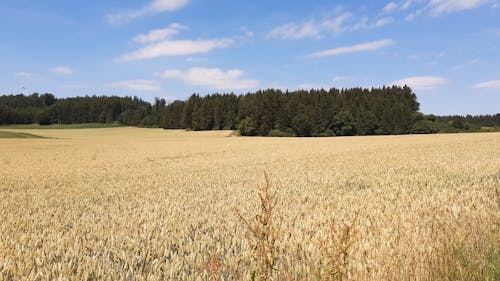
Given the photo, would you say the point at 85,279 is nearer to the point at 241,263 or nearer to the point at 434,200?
the point at 241,263

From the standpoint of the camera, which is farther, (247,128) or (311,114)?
(311,114)

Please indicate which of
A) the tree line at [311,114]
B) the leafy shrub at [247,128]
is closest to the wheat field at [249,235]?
the leafy shrub at [247,128]

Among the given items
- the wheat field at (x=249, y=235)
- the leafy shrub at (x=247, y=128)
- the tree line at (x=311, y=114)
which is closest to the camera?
the wheat field at (x=249, y=235)

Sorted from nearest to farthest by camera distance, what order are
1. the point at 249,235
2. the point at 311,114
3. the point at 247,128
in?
the point at 249,235 → the point at 247,128 → the point at 311,114

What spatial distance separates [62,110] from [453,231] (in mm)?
190876

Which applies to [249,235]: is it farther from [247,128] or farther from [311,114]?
[311,114]

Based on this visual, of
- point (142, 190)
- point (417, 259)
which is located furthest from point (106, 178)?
point (417, 259)

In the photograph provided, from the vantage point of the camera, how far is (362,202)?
23.9ft

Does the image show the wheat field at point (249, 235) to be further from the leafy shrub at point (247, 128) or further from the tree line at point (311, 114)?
the tree line at point (311, 114)

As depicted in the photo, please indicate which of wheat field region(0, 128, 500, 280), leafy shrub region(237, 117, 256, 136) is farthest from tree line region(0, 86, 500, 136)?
wheat field region(0, 128, 500, 280)

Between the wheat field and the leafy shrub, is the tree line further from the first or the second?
the wheat field

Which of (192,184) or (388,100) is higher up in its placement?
(388,100)

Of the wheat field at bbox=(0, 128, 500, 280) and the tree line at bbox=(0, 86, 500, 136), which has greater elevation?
the tree line at bbox=(0, 86, 500, 136)

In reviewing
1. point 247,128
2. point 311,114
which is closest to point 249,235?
point 247,128
